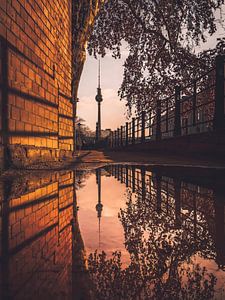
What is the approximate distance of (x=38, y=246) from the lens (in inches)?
32.8

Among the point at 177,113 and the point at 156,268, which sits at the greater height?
the point at 177,113

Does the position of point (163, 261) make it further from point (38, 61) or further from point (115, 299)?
point (38, 61)

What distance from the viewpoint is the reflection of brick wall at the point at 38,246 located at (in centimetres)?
55

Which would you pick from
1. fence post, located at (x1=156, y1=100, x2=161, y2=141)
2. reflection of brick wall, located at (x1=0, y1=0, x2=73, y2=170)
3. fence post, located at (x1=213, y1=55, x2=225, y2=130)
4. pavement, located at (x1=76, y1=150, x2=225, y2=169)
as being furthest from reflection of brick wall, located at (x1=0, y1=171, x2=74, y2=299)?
fence post, located at (x1=156, y1=100, x2=161, y2=141)

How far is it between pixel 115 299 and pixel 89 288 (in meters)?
0.07

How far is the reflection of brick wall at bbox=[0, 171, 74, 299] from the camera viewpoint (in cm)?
55

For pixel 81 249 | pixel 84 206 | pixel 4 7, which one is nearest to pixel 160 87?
pixel 4 7

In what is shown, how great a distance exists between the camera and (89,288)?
54 cm

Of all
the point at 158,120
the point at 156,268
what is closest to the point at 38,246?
the point at 156,268

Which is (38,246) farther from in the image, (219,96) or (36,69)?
(219,96)

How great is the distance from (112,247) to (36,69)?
361 centimetres

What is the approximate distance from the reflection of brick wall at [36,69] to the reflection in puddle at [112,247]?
6.00 feet

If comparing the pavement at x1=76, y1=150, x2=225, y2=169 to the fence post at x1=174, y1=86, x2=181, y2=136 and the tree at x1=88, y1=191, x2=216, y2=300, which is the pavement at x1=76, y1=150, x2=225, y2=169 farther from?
the tree at x1=88, y1=191, x2=216, y2=300

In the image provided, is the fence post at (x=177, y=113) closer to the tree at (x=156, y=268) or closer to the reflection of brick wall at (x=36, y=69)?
the reflection of brick wall at (x=36, y=69)
